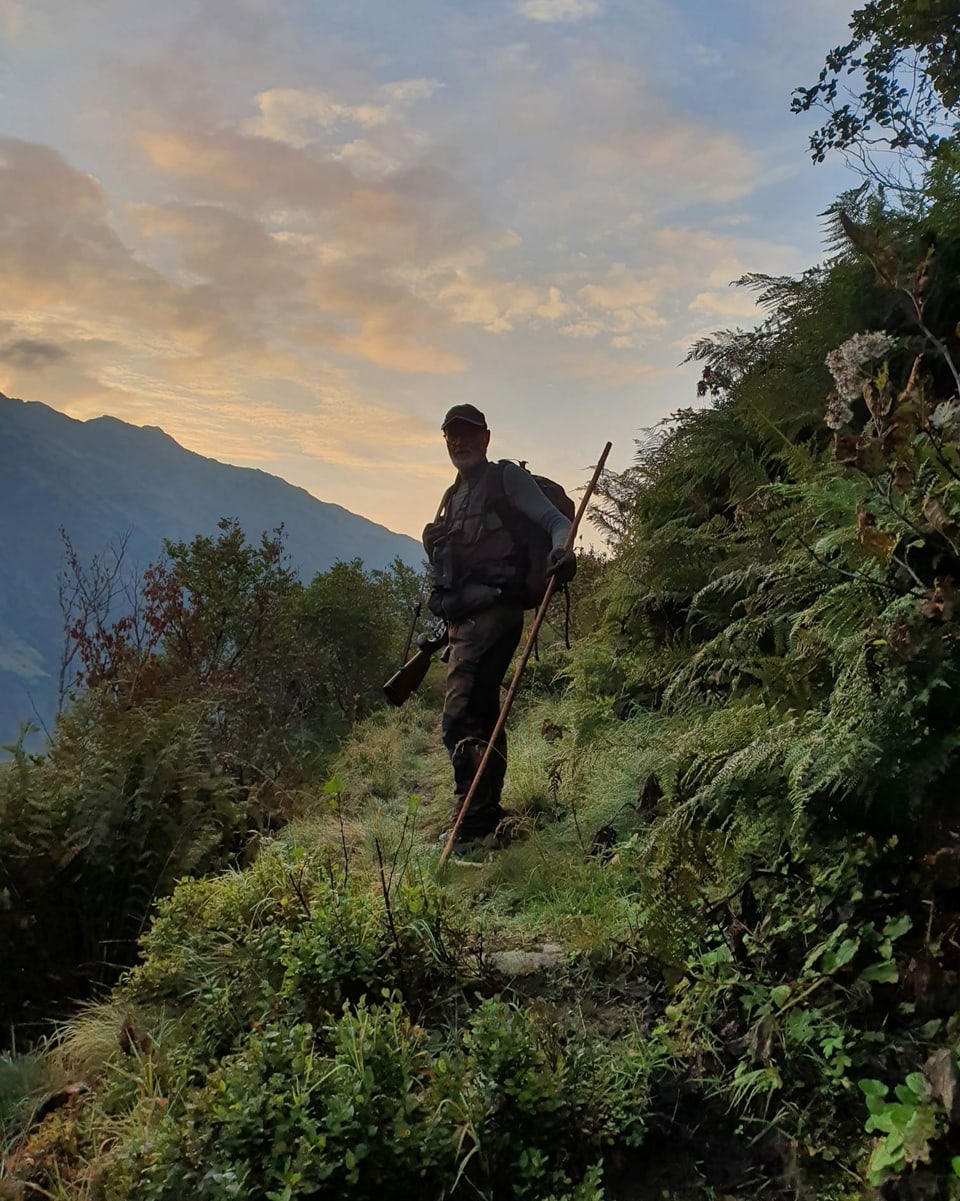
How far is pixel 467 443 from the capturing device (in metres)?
4.82

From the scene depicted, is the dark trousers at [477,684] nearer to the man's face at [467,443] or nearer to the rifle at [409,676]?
the rifle at [409,676]

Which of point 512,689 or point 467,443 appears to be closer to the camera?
point 512,689

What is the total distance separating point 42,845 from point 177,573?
22.2 feet

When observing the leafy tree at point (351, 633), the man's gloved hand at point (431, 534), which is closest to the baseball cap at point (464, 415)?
the man's gloved hand at point (431, 534)

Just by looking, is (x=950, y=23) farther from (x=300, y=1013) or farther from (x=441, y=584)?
(x=300, y=1013)

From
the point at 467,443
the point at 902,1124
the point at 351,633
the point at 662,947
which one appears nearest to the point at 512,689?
the point at 467,443

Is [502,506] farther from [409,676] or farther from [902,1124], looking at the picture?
[902,1124]

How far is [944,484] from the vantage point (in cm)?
199

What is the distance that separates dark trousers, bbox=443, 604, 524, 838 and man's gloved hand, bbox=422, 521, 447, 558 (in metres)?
0.58

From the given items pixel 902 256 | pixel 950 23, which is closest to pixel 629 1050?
pixel 902 256

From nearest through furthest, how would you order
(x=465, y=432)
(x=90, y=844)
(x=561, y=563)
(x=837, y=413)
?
(x=837, y=413), (x=90, y=844), (x=561, y=563), (x=465, y=432)

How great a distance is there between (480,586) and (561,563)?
60 cm

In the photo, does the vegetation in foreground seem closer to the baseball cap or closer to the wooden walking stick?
the wooden walking stick

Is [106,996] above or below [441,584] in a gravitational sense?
below
